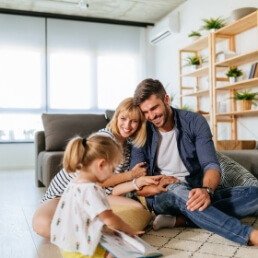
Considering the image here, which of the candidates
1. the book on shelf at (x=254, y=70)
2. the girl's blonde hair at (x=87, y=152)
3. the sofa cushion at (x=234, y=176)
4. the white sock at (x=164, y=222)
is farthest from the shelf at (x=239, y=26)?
the girl's blonde hair at (x=87, y=152)

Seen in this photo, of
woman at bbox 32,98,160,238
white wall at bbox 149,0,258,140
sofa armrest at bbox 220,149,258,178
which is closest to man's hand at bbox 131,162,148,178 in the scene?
woman at bbox 32,98,160,238

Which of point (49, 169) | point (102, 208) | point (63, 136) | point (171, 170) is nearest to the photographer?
point (102, 208)

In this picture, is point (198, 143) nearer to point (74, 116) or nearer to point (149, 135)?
point (149, 135)

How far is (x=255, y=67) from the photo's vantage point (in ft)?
12.2

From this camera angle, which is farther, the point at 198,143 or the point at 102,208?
the point at 198,143

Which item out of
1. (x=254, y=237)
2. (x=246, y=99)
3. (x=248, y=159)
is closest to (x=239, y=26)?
(x=246, y=99)

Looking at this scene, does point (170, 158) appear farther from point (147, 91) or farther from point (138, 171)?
point (147, 91)

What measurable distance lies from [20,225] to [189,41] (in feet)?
13.4

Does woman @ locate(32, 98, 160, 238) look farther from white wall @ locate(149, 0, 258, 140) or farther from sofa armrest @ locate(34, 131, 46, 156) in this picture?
white wall @ locate(149, 0, 258, 140)

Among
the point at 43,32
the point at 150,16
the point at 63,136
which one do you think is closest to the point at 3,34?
the point at 43,32

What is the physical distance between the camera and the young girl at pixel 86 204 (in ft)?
4.01

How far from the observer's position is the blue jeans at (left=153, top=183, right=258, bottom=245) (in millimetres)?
1516

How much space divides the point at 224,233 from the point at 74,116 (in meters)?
2.51

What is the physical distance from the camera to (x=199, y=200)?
155cm
